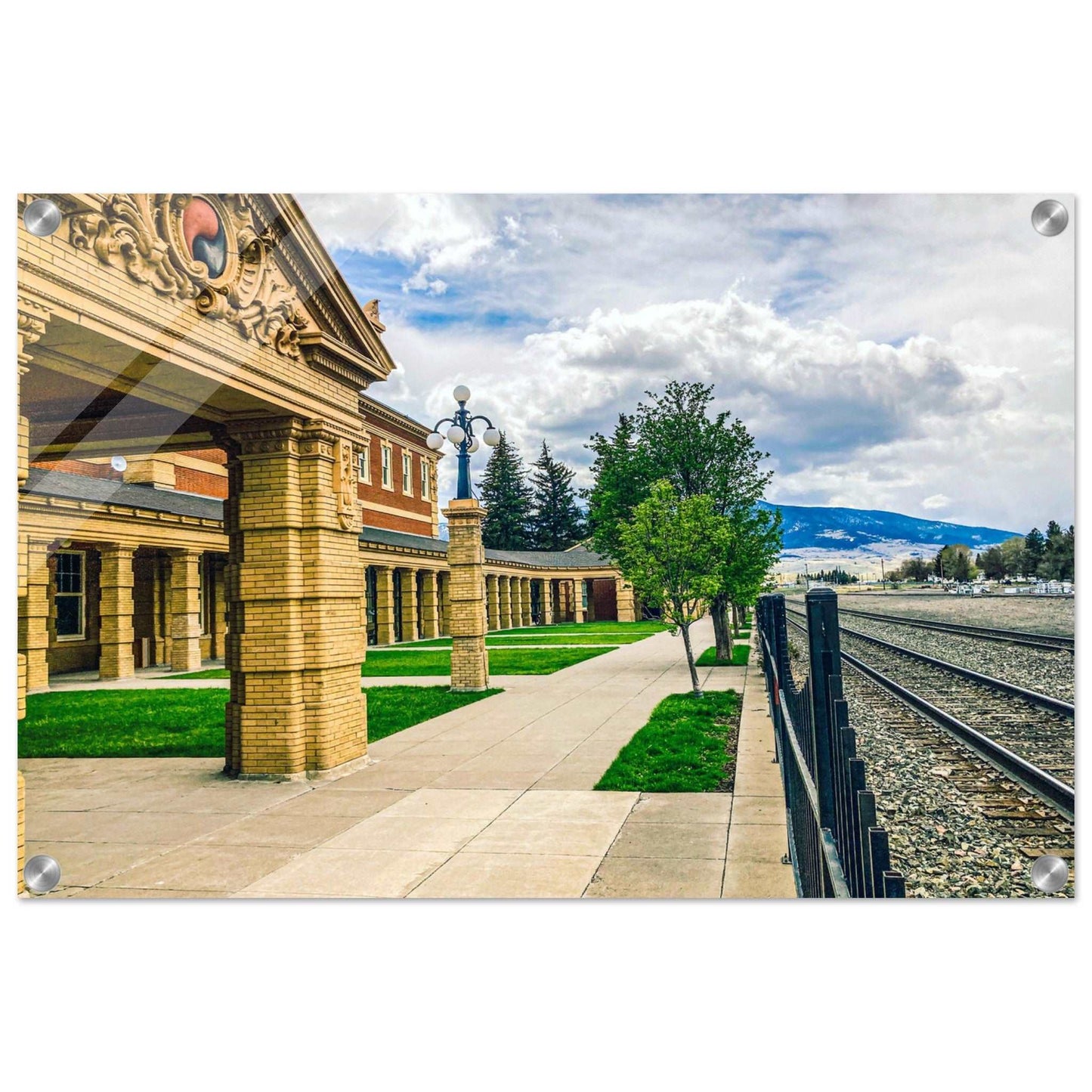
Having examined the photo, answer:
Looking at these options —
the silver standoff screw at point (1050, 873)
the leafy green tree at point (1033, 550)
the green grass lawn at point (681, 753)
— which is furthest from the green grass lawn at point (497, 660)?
the silver standoff screw at point (1050, 873)

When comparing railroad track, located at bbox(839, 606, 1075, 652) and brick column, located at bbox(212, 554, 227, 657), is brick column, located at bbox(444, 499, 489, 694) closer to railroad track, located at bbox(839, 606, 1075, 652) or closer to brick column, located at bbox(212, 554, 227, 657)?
railroad track, located at bbox(839, 606, 1075, 652)

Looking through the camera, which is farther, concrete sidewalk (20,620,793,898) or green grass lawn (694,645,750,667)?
green grass lawn (694,645,750,667)

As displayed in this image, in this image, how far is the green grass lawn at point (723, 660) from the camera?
19109 mm

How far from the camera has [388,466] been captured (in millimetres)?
17500

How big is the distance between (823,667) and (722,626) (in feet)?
51.8

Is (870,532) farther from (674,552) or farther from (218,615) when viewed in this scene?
(218,615)

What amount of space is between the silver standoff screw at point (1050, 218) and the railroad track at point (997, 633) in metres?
4.55

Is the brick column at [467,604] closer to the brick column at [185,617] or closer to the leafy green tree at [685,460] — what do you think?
the leafy green tree at [685,460]

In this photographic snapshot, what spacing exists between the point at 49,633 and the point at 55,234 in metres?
17.9

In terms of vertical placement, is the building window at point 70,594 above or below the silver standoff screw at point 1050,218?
below

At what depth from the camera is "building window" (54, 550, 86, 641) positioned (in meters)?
20.7

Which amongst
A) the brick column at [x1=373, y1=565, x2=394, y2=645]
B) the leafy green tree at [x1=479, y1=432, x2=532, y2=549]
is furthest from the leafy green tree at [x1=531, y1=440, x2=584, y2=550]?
the brick column at [x1=373, y1=565, x2=394, y2=645]

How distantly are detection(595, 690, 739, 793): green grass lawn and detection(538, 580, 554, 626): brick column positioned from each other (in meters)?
17.9
